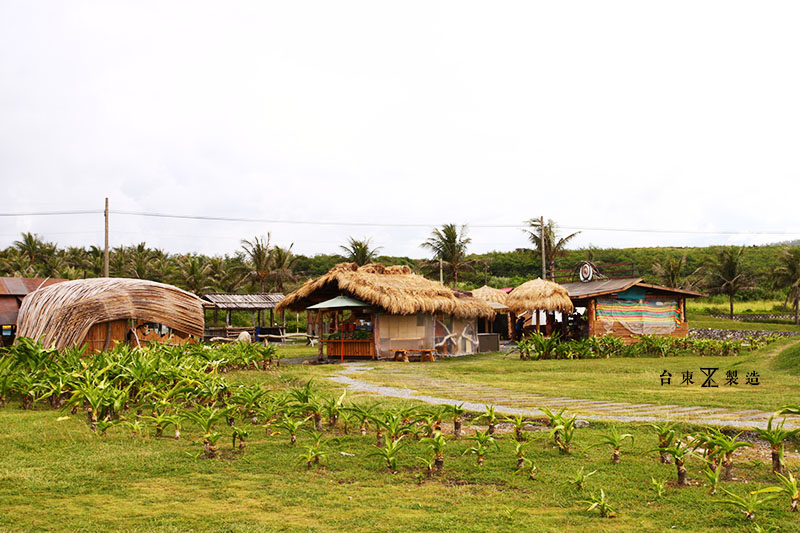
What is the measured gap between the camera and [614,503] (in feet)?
14.8

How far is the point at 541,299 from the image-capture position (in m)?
22.9

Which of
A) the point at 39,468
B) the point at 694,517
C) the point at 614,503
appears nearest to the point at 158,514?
the point at 39,468

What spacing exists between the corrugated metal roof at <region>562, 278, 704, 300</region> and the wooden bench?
7.60m

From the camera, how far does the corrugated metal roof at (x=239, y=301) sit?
3110cm

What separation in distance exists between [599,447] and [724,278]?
42253 millimetres

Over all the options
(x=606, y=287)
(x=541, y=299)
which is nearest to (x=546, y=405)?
(x=541, y=299)

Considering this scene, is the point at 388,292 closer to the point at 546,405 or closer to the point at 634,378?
the point at 634,378

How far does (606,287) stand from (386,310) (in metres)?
10.8

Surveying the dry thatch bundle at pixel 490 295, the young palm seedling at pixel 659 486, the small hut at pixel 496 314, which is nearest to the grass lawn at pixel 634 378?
the young palm seedling at pixel 659 486

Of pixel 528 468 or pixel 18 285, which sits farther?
pixel 18 285

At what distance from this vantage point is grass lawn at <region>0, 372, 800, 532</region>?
4117 millimetres

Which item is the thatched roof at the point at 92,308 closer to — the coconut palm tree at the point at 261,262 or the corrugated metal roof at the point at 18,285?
the corrugated metal roof at the point at 18,285

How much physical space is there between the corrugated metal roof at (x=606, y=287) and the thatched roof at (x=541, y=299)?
168 cm

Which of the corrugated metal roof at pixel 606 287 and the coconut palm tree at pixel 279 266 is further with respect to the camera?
the coconut palm tree at pixel 279 266
